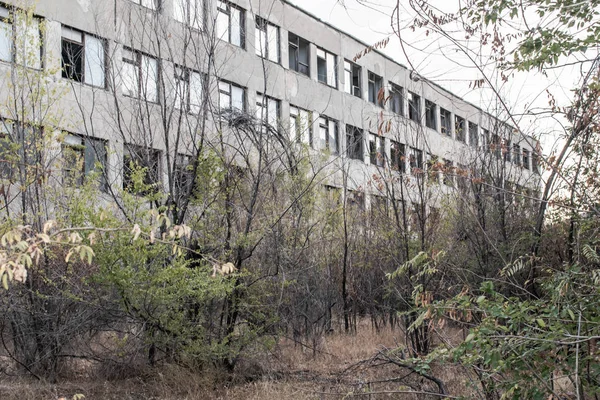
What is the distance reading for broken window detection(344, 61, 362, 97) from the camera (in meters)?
29.9

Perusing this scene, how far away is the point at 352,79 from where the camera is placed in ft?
99.6

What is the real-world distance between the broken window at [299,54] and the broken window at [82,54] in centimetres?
960

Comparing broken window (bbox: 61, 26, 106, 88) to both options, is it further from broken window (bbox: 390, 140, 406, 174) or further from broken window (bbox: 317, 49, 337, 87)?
broken window (bbox: 317, 49, 337, 87)

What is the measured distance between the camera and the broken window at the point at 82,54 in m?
18.6

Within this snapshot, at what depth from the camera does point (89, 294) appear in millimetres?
10102

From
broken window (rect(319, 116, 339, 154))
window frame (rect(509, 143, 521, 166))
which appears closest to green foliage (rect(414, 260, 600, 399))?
window frame (rect(509, 143, 521, 166))

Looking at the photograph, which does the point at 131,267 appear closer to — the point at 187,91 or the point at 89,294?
the point at 89,294

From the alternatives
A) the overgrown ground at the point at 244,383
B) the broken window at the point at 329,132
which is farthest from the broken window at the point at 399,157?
the broken window at the point at 329,132

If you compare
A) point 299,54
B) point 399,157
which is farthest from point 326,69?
point 399,157

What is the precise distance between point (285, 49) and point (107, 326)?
1773 centimetres

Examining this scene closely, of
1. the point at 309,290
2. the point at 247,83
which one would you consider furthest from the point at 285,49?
the point at 309,290

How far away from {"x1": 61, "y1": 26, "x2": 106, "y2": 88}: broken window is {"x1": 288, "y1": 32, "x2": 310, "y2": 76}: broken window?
960 centimetres

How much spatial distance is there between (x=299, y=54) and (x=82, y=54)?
10758 mm

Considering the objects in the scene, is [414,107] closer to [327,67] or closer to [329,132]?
[329,132]
